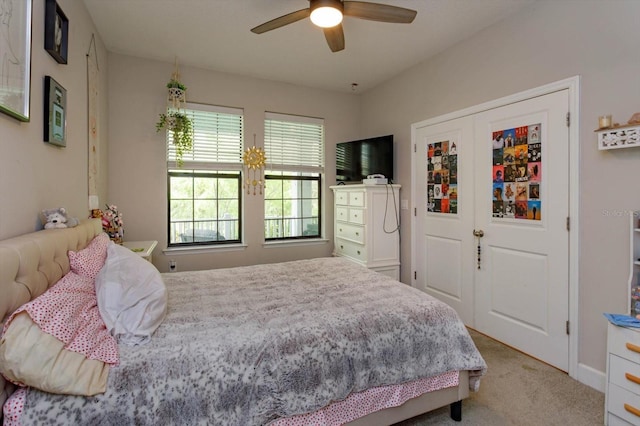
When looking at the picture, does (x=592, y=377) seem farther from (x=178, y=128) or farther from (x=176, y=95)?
(x=176, y=95)

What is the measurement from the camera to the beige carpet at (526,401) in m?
1.84

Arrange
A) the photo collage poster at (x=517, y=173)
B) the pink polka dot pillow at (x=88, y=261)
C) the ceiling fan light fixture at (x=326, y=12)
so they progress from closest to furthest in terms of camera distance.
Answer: the pink polka dot pillow at (x=88, y=261), the ceiling fan light fixture at (x=326, y=12), the photo collage poster at (x=517, y=173)

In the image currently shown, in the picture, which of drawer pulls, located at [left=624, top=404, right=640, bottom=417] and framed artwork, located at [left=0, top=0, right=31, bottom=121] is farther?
drawer pulls, located at [left=624, top=404, right=640, bottom=417]

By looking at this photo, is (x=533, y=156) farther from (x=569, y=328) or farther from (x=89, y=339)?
(x=89, y=339)

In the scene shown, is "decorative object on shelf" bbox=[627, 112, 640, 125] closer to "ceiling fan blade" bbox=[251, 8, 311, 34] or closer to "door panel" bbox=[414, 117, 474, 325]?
"door panel" bbox=[414, 117, 474, 325]

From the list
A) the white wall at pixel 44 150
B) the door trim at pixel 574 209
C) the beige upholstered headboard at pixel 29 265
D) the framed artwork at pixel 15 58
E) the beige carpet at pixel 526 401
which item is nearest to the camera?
the beige upholstered headboard at pixel 29 265

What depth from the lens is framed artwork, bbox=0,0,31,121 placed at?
129 cm

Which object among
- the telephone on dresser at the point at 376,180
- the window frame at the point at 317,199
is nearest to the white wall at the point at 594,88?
the telephone on dresser at the point at 376,180

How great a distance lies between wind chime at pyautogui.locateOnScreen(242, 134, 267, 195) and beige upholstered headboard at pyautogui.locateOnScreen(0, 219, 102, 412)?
244 centimetres

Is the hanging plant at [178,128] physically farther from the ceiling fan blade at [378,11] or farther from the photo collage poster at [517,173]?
the photo collage poster at [517,173]

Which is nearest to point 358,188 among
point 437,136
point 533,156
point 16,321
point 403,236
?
point 403,236

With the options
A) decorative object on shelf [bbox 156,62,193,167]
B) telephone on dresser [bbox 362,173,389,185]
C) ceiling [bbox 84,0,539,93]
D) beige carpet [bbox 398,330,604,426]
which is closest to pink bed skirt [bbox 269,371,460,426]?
beige carpet [bbox 398,330,604,426]

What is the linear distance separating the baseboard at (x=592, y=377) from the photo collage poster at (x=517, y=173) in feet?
3.67

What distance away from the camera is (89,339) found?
122 centimetres
